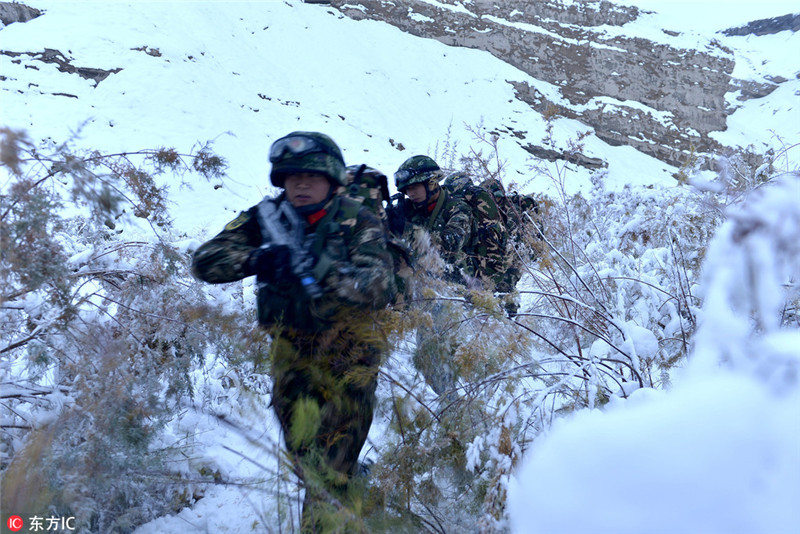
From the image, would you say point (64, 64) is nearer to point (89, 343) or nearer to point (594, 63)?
point (89, 343)

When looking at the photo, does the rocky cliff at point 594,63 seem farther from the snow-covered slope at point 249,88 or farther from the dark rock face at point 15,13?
the dark rock face at point 15,13

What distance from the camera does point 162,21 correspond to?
18.0 meters

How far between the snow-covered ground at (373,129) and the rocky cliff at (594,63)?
129cm

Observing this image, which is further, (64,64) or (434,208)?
(64,64)

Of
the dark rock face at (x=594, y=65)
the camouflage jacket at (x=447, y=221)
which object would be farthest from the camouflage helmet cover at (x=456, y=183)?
the dark rock face at (x=594, y=65)

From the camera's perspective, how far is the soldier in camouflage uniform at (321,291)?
5.76 ft

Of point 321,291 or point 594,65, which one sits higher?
point 594,65

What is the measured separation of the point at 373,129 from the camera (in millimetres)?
17906

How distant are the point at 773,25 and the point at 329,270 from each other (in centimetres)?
5649

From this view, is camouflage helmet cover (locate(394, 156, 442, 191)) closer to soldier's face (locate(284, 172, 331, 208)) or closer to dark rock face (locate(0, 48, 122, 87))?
soldier's face (locate(284, 172, 331, 208))

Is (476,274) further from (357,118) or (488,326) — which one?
(357,118)

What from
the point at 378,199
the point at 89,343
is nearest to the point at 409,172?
the point at 378,199

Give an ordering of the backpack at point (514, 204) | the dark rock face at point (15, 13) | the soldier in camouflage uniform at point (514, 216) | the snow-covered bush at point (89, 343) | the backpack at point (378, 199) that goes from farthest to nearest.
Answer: the dark rock face at point (15, 13)
the backpack at point (514, 204)
the soldier in camouflage uniform at point (514, 216)
the backpack at point (378, 199)
the snow-covered bush at point (89, 343)

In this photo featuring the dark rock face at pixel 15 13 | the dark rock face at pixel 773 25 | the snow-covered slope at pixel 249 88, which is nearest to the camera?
the snow-covered slope at pixel 249 88
